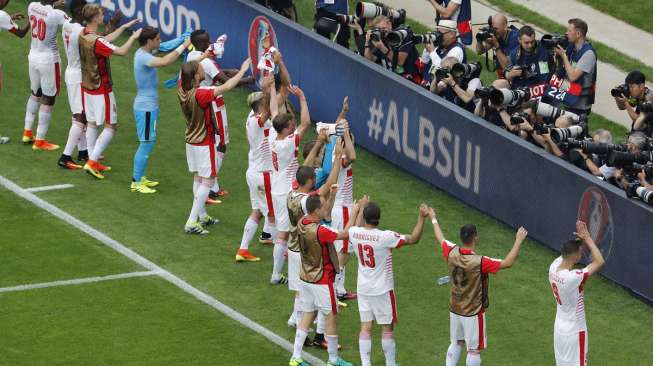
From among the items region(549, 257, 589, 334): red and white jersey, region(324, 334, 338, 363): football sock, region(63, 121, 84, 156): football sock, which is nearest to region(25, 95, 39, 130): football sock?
region(63, 121, 84, 156): football sock

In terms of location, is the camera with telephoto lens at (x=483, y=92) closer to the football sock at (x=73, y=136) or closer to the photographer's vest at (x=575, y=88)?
the photographer's vest at (x=575, y=88)

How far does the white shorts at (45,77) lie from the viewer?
779 inches

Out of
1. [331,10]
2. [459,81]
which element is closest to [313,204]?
[459,81]

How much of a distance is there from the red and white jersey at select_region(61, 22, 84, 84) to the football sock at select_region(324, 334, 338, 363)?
6.79 meters

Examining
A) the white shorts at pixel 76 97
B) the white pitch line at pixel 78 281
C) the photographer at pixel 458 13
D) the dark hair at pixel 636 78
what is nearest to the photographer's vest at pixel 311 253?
the white pitch line at pixel 78 281

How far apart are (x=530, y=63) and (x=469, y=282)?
6.35m

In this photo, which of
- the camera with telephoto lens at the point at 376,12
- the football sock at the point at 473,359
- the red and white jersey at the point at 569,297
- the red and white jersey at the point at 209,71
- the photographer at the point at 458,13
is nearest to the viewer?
the red and white jersey at the point at 569,297

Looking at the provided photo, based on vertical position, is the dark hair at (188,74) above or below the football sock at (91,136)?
above

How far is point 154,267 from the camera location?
55.2ft

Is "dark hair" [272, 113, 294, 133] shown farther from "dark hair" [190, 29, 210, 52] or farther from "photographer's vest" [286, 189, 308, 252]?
→ "dark hair" [190, 29, 210, 52]

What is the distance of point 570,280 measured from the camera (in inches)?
530

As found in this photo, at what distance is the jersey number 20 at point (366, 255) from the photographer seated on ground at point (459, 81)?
521 centimetres

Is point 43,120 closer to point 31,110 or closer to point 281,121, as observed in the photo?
point 31,110

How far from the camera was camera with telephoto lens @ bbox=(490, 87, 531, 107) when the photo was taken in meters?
18.0
